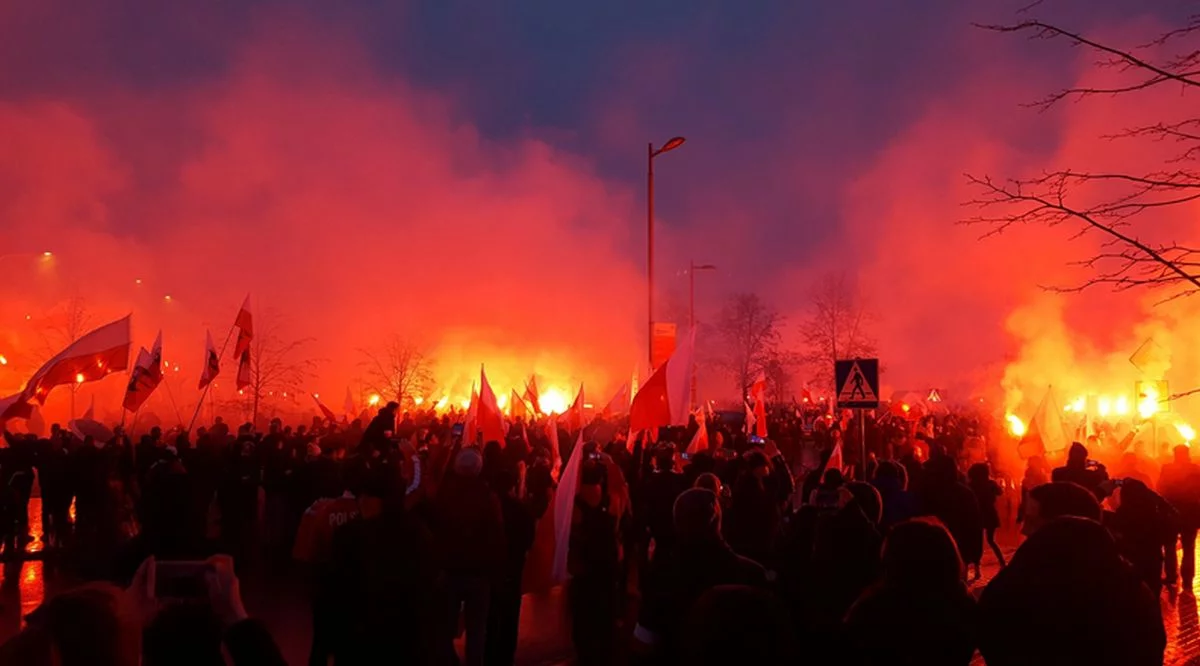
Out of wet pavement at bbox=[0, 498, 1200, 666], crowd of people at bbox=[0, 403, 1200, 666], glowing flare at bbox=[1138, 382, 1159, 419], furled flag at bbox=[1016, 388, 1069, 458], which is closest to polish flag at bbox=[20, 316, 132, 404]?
crowd of people at bbox=[0, 403, 1200, 666]

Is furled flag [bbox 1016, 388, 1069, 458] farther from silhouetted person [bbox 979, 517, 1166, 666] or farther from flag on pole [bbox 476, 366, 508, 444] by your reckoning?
silhouetted person [bbox 979, 517, 1166, 666]

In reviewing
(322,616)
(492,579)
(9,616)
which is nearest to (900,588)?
(322,616)

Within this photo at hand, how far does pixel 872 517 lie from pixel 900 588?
2.84 m

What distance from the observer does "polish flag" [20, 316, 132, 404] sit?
14.0m

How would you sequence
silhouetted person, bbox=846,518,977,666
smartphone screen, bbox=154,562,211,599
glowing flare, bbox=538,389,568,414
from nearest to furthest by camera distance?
silhouetted person, bbox=846,518,977,666 < smartphone screen, bbox=154,562,211,599 < glowing flare, bbox=538,389,568,414

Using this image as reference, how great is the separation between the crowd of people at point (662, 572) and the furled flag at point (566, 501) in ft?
0.14

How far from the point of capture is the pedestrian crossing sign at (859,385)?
11.0 meters

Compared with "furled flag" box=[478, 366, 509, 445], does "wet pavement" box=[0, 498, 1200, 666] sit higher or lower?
lower

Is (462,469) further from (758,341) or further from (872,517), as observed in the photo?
(758,341)

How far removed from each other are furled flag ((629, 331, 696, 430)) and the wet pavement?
264 centimetres

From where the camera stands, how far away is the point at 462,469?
6656 mm

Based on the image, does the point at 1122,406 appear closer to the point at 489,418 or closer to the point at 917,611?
the point at 489,418

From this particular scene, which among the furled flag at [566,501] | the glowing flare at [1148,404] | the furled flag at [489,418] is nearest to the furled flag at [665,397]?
the furled flag at [489,418]

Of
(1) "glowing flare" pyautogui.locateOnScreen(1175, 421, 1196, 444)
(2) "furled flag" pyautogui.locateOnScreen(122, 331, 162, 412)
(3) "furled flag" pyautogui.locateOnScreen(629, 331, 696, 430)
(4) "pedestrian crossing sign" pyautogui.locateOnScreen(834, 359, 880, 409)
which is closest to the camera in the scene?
(4) "pedestrian crossing sign" pyautogui.locateOnScreen(834, 359, 880, 409)
